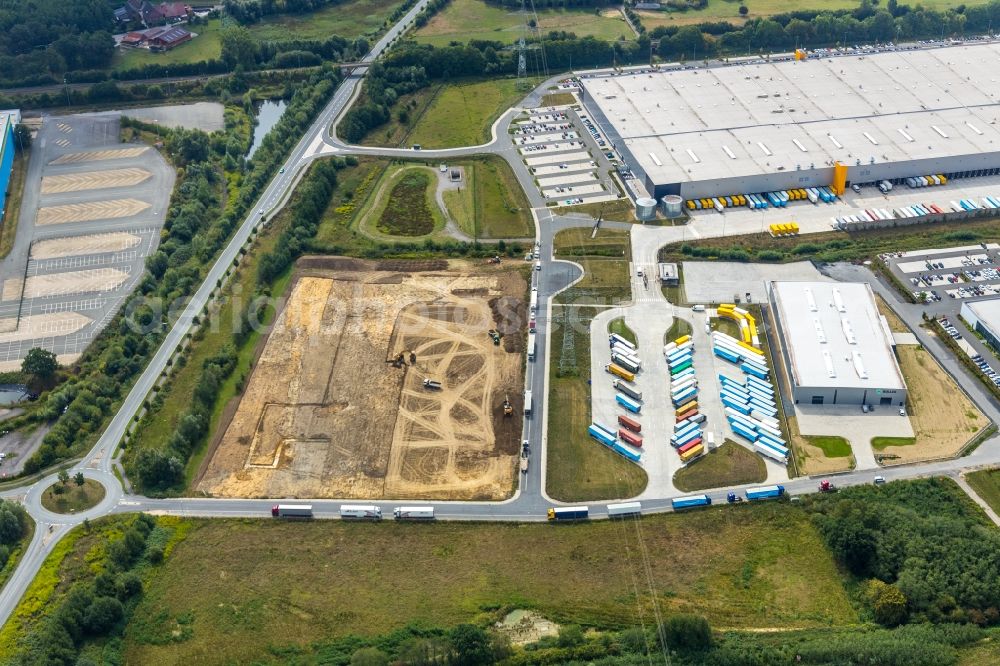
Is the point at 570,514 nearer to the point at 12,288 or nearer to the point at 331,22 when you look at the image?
the point at 12,288

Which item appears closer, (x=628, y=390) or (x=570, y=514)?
(x=570, y=514)

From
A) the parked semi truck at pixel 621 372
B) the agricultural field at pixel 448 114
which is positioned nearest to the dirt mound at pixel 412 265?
the parked semi truck at pixel 621 372

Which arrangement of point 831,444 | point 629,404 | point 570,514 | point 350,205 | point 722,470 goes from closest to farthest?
point 570,514, point 722,470, point 831,444, point 629,404, point 350,205

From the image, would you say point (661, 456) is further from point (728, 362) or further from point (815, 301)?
point (815, 301)

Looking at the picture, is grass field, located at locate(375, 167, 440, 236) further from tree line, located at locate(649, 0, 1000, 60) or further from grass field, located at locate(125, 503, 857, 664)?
tree line, located at locate(649, 0, 1000, 60)

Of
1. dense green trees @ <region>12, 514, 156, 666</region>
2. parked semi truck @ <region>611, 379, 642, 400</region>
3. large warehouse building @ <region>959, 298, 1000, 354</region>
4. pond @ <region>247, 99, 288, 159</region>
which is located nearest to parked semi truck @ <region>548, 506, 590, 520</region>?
parked semi truck @ <region>611, 379, 642, 400</region>

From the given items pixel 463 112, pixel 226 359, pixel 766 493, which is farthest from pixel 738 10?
pixel 226 359
